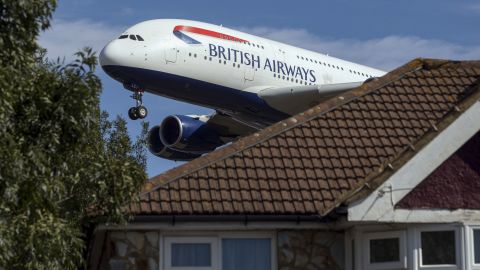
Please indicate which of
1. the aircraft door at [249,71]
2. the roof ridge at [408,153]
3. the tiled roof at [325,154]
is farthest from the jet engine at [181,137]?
the roof ridge at [408,153]

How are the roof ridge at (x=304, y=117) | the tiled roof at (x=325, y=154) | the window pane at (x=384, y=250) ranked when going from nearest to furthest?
the window pane at (x=384, y=250) → the tiled roof at (x=325, y=154) → the roof ridge at (x=304, y=117)

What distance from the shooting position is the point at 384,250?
43.6 ft

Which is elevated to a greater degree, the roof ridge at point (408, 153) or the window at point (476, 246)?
the roof ridge at point (408, 153)

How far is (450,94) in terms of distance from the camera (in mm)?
16375

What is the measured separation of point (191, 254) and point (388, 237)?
2.15 metres

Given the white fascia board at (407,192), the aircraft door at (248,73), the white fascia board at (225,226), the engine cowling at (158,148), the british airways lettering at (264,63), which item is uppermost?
the british airways lettering at (264,63)

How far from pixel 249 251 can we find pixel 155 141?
110ft

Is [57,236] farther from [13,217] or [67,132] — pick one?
[67,132]

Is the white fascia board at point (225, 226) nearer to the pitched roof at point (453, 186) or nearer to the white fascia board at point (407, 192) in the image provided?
the white fascia board at point (407, 192)

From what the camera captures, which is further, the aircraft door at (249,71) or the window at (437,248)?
the aircraft door at (249,71)

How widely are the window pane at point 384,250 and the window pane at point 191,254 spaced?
5.88ft

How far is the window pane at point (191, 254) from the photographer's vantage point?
13.4 meters

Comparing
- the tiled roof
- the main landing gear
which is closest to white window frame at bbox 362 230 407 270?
the tiled roof

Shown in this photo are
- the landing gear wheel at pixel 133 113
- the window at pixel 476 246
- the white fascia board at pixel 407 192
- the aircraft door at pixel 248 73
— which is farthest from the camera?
the aircraft door at pixel 248 73
